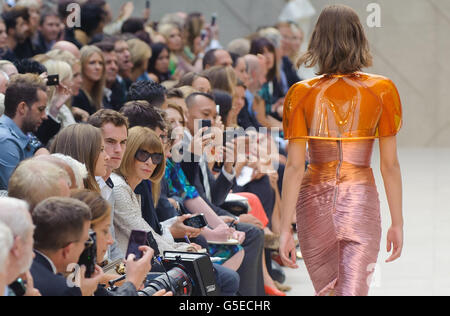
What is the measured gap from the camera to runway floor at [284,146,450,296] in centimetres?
459

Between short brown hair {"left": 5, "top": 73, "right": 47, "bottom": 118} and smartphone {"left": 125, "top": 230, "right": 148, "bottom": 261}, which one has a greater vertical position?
short brown hair {"left": 5, "top": 73, "right": 47, "bottom": 118}

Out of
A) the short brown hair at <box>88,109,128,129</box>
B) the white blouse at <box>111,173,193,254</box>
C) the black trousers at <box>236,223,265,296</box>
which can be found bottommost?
the black trousers at <box>236,223,265,296</box>

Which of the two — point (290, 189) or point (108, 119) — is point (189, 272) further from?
point (108, 119)

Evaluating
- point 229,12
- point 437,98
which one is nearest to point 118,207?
point 437,98

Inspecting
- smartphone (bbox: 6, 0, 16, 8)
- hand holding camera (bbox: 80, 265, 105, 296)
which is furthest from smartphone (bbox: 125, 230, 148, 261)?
smartphone (bbox: 6, 0, 16, 8)

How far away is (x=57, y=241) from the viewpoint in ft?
7.90

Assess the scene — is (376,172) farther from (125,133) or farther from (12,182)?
(12,182)

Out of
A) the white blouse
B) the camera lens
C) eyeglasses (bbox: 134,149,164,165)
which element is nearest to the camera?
the camera lens

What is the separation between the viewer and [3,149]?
391 centimetres

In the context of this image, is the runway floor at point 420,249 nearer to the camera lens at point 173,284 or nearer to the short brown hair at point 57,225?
the camera lens at point 173,284

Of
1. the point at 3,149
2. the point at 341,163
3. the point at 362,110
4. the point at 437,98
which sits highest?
the point at 362,110

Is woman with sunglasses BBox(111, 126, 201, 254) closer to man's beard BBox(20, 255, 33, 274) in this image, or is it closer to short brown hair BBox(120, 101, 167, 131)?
short brown hair BBox(120, 101, 167, 131)

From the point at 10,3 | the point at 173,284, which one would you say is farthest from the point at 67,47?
the point at 173,284

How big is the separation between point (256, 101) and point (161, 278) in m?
4.51
